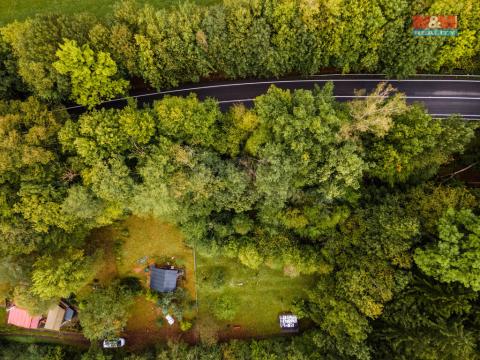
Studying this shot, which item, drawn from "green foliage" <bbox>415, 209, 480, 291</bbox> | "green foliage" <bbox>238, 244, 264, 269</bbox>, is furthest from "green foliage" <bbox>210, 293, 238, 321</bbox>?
"green foliage" <bbox>415, 209, 480, 291</bbox>

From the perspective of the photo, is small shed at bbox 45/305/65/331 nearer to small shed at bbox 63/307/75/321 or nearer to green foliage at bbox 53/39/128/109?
small shed at bbox 63/307/75/321

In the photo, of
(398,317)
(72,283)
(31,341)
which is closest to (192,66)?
(72,283)

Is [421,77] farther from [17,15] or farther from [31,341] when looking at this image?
[31,341]

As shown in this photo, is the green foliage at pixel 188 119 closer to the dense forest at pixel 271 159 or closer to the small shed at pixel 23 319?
the dense forest at pixel 271 159

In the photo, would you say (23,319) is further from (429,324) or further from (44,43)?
(429,324)

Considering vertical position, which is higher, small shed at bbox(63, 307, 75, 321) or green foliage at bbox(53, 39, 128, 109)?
green foliage at bbox(53, 39, 128, 109)

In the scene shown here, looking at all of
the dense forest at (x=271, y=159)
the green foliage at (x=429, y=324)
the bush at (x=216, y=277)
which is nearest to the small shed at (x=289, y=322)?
the dense forest at (x=271, y=159)

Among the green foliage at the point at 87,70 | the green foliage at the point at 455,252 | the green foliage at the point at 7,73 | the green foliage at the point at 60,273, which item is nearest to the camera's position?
the green foliage at the point at 455,252
